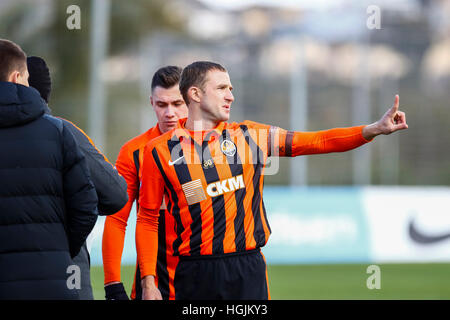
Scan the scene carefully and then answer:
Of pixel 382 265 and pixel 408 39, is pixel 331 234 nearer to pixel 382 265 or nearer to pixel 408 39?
pixel 382 265

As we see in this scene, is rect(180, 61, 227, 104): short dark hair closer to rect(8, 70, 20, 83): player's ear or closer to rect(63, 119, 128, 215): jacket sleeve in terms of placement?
rect(63, 119, 128, 215): jacket sleeve

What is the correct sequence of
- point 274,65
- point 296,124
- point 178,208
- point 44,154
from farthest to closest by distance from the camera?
1. point 274,65
2. point 296,124
3. point 178,208
4. point 44,154

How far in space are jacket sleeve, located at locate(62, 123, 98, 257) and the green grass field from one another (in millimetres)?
5882

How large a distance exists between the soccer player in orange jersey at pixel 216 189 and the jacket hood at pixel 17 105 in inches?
37.5

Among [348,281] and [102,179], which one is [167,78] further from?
[348,281]

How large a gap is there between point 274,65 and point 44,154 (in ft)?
92.5

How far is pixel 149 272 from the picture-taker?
4223 millimetres

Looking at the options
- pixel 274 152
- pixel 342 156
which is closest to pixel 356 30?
pixel 342 156

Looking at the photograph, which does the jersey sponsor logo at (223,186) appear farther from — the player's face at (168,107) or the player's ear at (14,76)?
the player's ear at (14,76)

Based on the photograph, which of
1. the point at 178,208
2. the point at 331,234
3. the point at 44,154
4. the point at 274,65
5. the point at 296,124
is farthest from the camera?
the point at 274,65

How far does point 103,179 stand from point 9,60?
0.73 meters

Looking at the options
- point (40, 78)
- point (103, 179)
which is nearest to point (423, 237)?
point (40, 78)

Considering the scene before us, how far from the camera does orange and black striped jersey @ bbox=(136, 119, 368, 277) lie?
4.07m

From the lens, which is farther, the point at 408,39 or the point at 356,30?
the point at 408,39
